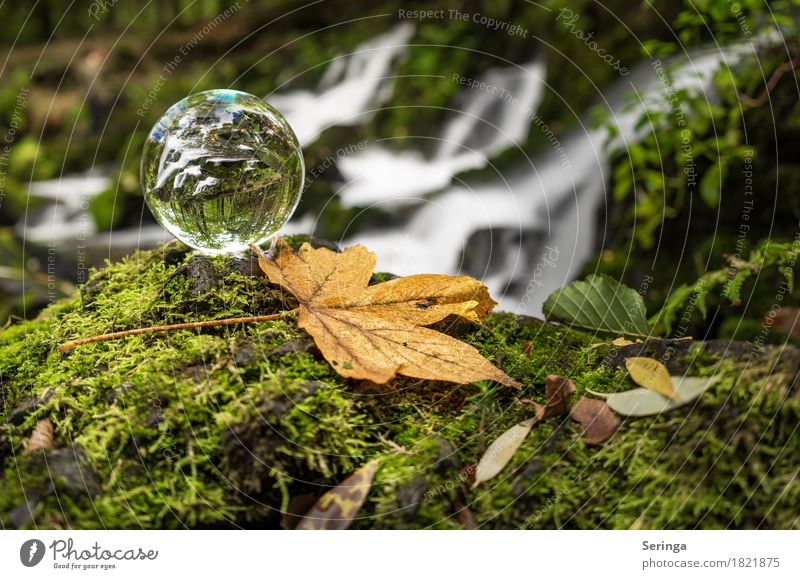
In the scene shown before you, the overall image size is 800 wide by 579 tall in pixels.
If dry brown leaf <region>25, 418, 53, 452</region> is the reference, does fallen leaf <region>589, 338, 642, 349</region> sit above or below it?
above

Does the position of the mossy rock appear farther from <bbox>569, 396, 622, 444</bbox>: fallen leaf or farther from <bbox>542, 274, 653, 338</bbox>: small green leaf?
<bbox>542, 274, 653, 338</bbox>: small green leaf

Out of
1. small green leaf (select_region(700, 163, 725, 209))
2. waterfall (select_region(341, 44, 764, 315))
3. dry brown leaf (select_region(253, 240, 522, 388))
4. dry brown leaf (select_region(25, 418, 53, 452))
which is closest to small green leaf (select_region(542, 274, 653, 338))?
dry brown leaf (select_region(253, 240, 522, 388))

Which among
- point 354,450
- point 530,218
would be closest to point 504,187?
point 530,218

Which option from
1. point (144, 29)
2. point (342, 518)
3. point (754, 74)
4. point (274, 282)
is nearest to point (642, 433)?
point (342, 518)

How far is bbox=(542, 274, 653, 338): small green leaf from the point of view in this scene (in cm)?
210

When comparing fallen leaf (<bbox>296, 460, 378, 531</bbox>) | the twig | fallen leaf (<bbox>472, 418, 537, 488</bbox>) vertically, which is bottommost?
fallen leaf (<bbox>296, 460, 378, 531</bbox>)

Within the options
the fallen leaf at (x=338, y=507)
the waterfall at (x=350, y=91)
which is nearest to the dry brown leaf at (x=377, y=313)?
the fallen leaf at (x=338, y=507)

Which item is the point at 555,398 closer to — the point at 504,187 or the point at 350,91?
the point at 504,187

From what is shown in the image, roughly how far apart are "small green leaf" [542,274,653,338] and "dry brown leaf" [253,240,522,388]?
0.30m

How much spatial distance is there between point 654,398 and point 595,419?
0.16 metres

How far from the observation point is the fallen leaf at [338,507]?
1.52 meters

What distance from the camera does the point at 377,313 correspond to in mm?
1888

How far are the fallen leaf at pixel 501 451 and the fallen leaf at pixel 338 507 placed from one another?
0.26m

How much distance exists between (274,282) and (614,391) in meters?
0.99
